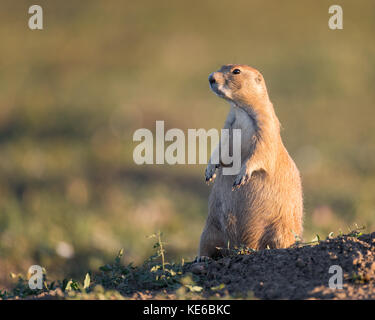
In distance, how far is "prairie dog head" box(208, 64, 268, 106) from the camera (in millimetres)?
5371

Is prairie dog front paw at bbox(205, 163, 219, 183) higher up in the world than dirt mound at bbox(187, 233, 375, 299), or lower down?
higher up

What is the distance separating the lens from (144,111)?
14336 millimetres

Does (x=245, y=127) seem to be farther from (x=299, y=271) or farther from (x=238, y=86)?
(x=299, y=271)

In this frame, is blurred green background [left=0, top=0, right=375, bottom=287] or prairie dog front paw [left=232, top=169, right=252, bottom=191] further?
blurred green background [left=0, top=0, right=375, bottom=287]

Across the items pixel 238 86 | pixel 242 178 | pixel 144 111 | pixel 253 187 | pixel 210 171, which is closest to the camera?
pixel 242 178

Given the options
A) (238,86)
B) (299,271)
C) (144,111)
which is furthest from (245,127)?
(144,111)

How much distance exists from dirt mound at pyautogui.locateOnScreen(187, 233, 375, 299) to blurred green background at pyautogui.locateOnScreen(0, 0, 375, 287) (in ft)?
3.68

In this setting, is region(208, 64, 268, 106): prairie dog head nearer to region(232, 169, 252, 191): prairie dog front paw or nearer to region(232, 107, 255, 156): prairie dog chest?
region(232, 107, 255, 156): prairie dog chest

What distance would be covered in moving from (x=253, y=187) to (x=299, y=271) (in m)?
1.12

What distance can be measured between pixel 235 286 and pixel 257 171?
1357 millimetres

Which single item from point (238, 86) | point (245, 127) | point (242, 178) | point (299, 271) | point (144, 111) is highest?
point (238, 86)

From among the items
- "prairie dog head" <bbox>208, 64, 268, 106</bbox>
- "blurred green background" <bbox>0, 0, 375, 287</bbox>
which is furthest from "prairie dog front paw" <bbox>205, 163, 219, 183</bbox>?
"blurred green background" <bbox>0, 0, 375, 287</bbox>

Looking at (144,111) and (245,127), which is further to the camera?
(144,111)
